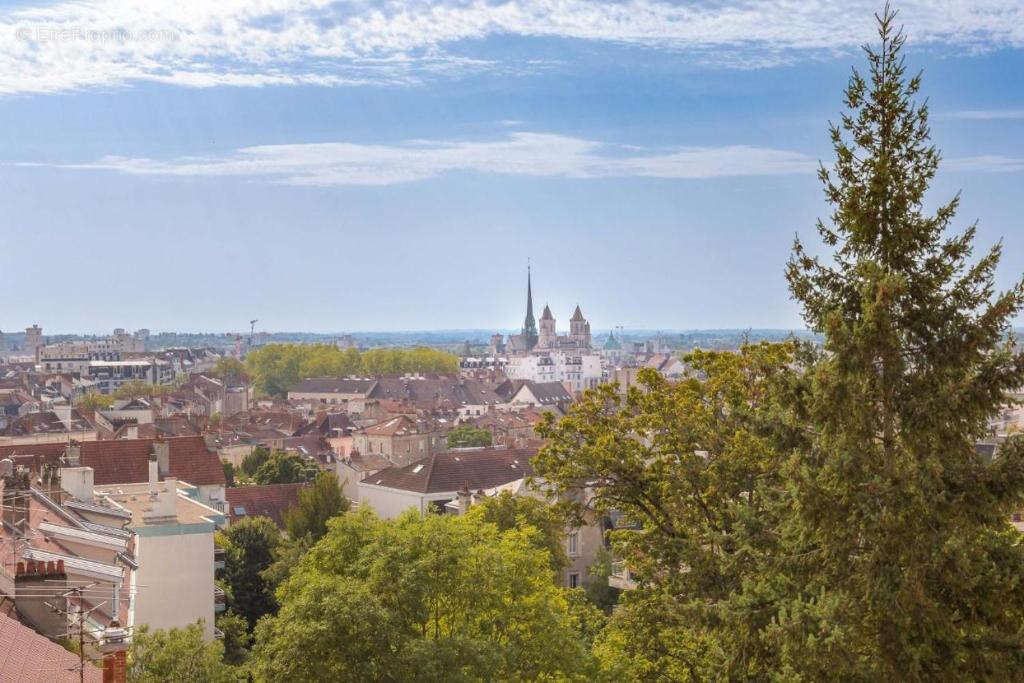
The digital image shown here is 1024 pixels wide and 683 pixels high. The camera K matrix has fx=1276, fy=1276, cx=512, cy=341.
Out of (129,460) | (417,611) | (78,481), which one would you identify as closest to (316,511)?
(129,460)

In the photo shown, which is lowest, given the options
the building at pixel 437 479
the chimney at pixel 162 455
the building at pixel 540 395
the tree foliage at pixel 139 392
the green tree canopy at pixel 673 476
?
the building at pixel 540 395

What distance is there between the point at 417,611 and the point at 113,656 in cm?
870

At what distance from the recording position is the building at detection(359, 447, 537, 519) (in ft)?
184

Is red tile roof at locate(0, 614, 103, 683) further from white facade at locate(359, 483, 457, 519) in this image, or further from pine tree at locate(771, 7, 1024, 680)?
white facade at locate(359, 483, 457, 519)

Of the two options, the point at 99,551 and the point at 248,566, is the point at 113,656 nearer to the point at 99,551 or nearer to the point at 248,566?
the point at 99,551

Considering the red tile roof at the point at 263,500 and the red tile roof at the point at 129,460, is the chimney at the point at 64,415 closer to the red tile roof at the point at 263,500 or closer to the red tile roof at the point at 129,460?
the red tile roof at the point at 263,500

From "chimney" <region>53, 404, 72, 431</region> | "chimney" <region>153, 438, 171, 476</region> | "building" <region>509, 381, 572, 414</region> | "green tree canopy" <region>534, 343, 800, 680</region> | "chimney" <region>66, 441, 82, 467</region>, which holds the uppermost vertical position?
"green tree canopy" <region>534, 343, 800, 680</region>

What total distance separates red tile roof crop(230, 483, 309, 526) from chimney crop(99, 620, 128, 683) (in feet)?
125

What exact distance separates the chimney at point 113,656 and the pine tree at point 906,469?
7.49 m

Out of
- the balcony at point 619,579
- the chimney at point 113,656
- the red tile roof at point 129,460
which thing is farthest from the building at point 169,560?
the balcony at point 619,579

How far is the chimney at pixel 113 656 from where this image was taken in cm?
1429

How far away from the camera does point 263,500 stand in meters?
58.2

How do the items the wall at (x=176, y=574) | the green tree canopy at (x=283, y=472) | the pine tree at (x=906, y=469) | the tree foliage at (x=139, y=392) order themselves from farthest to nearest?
the tree foliage at (x=139, y=392), the green tree canopy at (x=283, y=472), the wall at (x=176, y=574), the pine tree at (x=906, y=469)

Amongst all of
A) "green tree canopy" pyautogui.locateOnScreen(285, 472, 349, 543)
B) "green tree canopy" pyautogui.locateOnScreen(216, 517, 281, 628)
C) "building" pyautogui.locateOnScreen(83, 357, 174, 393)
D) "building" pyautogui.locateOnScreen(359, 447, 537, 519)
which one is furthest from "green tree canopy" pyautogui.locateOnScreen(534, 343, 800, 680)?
"building" pyautogui.locateOnScreen(83, 357, 174, 393)
